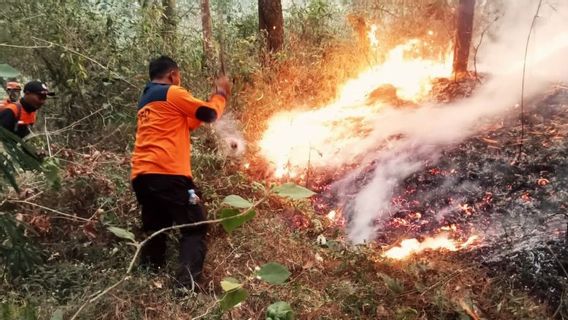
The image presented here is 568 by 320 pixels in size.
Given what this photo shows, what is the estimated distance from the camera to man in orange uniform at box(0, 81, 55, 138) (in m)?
5.76

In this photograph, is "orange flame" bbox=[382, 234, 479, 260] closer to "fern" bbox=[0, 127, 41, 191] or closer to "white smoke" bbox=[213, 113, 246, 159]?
"white smoke" bbox=[213, 113, 246, 159]

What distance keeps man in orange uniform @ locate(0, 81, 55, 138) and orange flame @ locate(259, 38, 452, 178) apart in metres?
3.05

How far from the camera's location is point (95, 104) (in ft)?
22.4

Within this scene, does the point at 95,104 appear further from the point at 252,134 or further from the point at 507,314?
the point at 507,314

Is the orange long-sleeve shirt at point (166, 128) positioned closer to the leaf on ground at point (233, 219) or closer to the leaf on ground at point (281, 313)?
the leaf on ground at point (281, 313)

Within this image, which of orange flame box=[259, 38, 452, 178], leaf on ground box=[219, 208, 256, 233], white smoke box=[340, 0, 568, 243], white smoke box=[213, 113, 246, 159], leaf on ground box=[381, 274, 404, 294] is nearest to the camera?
leaf on ground box=[219, 208, 256, 233]

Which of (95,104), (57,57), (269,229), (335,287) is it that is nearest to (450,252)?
(335,287)

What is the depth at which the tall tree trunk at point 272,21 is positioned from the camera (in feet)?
26.6

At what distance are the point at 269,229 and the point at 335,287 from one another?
1.21 metres

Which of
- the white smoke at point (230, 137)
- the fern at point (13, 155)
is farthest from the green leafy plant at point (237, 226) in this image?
the white smoke at point (230, 137)

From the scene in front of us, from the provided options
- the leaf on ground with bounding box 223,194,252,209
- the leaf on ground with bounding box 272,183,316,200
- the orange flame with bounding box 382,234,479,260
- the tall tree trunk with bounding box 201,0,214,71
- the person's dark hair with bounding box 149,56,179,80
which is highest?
the tall tree trunk with bounding box 201,0,214,71

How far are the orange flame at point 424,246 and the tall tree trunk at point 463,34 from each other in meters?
3.59

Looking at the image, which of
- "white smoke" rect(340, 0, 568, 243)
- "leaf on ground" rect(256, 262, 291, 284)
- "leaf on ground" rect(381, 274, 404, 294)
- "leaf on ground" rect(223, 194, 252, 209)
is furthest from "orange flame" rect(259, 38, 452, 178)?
"leaf on ground" rect(223, 194, 252, 209)

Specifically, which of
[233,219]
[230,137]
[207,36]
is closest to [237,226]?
[233,219]
